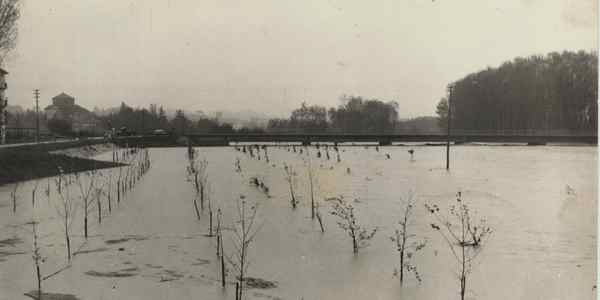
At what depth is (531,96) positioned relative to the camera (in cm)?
8175

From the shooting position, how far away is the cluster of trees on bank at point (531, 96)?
71.2 meters

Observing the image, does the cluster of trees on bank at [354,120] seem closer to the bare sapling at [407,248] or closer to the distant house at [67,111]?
the distant house at [67,111]

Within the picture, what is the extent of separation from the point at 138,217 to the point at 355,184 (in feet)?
33.3

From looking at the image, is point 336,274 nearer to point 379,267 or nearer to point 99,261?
point 379,267

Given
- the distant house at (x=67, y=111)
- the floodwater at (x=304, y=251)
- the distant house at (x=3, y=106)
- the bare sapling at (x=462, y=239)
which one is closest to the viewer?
the floodwater at (x=304, y=251)

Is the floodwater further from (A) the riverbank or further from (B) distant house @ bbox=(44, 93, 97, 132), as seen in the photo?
(B) distant house @ bbox=(44, 93, 97, 132)

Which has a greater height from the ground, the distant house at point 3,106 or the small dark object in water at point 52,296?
the distant house at point 3,106

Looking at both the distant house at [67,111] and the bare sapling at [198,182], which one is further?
the distant house at [67,111]

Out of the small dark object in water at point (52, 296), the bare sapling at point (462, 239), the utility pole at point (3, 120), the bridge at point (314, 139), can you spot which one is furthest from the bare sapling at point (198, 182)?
the bridge at point (314, 139)

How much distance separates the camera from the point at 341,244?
1086 cm

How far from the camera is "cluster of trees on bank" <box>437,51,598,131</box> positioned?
71188mm

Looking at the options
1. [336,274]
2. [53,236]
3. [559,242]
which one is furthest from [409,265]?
[53,236]

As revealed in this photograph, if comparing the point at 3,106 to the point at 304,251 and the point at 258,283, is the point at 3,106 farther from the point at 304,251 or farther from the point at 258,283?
the point at 258,283

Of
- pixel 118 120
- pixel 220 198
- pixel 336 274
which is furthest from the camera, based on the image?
pixel 118 120
